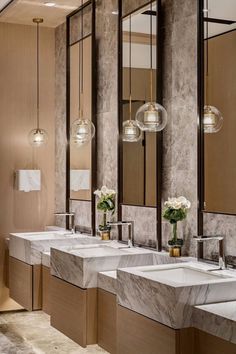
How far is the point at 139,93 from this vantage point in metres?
4.08

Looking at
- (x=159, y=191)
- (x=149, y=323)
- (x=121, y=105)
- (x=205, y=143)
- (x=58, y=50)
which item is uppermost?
(x=58, y=50)

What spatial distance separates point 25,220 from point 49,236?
1.62ft

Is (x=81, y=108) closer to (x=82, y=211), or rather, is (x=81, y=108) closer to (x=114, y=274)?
(x=82, y=211)

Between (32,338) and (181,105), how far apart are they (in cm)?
226

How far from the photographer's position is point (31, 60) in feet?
18.0

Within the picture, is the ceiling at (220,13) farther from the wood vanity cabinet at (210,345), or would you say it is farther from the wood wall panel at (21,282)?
the wood wall panel at (21,282)

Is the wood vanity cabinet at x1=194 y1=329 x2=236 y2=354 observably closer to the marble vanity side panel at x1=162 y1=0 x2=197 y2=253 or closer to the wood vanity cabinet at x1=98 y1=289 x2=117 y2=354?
the wood vanity cabinet at x1=98 y1=289 x2=117 y2=354

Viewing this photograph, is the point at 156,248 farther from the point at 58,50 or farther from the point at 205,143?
the point at 58,50

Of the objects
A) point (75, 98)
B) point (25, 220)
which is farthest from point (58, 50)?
point (25, 220)

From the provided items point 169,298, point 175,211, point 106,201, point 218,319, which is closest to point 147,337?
point 169,298

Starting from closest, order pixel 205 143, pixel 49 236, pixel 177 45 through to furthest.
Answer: pixel 205 143, pixel 177 45, pixel 49 236

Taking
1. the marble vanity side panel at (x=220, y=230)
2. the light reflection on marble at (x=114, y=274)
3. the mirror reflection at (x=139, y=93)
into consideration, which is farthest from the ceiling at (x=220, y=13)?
the light reflection on marble at (x=114, y=274)

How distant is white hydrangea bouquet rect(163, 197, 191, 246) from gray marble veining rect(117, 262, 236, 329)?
0.60 meters

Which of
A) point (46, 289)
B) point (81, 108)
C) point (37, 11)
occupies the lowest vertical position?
point (46, 289)
